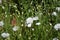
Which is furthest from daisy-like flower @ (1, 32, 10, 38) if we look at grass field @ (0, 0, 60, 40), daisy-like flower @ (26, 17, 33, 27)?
daisy-like flower @ (26, 17, 33, 27)

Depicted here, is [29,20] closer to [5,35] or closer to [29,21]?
[29,21]

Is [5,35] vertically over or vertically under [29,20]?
under

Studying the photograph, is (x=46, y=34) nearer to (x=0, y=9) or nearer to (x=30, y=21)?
(x=30, y=21)

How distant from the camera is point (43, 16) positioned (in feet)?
7.06

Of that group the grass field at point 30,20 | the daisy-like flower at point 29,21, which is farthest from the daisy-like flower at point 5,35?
the daisy-like flower at point 29,21

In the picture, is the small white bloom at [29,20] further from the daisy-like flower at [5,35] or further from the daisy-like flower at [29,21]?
the daisy-like flower at [5,35]

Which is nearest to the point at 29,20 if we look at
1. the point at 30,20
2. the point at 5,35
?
the point at 30,20

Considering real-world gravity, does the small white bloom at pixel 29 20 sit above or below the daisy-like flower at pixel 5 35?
above

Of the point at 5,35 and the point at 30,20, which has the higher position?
the point at 30,20

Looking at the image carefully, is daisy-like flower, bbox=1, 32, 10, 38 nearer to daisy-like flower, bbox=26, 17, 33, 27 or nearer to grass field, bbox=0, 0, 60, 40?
grass field, bbox=0, 0, 60, 40

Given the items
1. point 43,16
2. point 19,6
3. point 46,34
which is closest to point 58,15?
point 43,16

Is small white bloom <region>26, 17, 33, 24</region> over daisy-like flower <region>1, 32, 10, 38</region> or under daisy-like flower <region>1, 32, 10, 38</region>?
over

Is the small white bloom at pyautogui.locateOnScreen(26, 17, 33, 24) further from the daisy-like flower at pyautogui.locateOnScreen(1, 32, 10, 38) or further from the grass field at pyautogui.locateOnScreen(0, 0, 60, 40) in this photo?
the daisy-like flower at pyautogui.locateOnScreen(1, 32, 10, 38)

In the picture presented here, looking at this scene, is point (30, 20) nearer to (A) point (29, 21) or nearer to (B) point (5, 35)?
(A) point (29, 21)
